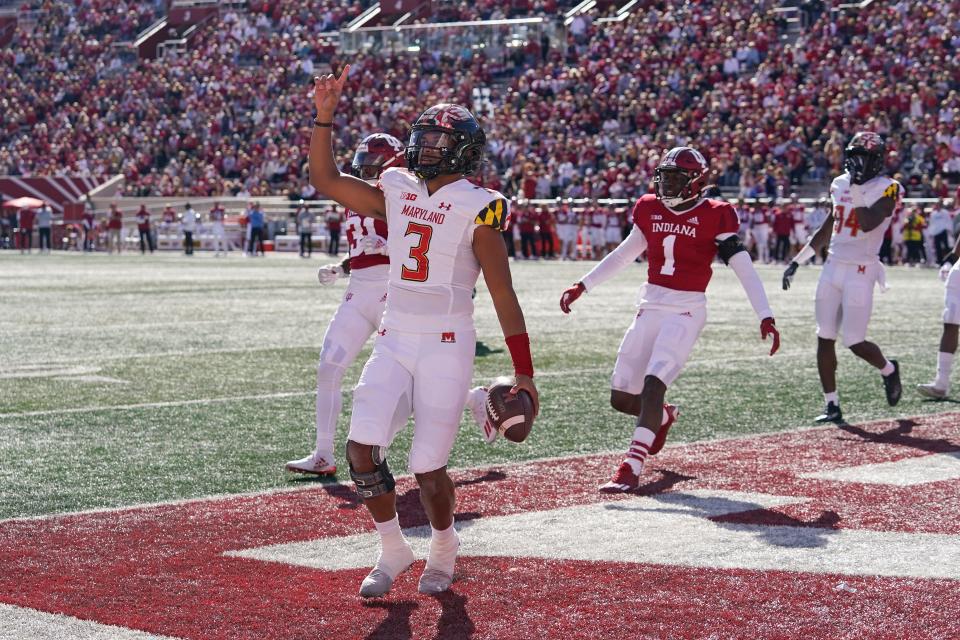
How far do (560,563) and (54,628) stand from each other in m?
1.82

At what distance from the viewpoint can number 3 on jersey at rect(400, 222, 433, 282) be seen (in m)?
4.96

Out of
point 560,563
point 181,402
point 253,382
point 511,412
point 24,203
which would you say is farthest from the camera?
point 24,203

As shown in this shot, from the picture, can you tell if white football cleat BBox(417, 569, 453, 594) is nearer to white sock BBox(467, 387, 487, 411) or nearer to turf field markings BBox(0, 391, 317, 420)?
white sock BBox(467, 387, 487, 411)

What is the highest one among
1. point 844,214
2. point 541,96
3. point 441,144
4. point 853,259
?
point 541,96

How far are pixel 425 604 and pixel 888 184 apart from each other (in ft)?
17.6

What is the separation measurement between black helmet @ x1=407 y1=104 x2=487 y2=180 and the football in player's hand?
80 cm

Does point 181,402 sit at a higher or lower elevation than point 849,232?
lower

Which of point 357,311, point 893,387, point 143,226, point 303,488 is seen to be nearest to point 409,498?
point 303,488

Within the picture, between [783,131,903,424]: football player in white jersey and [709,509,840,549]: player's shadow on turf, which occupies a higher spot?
[783,131,903,424]: football player in white jersey

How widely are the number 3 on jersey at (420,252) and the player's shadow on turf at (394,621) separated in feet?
3.61

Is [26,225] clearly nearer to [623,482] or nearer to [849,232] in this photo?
[849,232]

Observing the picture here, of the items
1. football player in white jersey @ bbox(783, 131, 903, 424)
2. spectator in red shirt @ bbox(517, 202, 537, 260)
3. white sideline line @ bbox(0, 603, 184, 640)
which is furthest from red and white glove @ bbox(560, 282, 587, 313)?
spectator in red shirt @ bbox(517, 202, 537, 260)

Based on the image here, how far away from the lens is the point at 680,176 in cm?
713

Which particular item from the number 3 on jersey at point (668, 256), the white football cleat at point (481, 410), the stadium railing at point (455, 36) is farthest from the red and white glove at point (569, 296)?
the stadium railing at point (455, 36)
